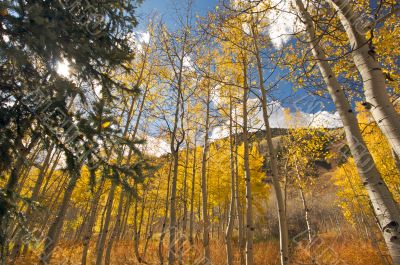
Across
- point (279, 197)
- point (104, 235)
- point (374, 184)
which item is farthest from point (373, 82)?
point (104, 235)

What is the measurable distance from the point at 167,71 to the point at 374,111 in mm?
7255

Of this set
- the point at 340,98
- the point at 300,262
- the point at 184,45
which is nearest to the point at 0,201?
the point at 340,98

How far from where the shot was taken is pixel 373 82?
97.3 inches

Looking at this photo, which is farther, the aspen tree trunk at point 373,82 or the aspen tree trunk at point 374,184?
the aspen tree trunk at point 373,82

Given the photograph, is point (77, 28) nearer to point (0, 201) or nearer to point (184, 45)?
point (0, 201)

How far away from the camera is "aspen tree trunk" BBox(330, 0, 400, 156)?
7.41 ft

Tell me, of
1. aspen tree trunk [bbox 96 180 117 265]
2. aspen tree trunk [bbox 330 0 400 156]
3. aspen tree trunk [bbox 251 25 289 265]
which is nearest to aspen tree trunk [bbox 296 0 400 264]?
aspen tree trunk [bbox 330 0 400 156]

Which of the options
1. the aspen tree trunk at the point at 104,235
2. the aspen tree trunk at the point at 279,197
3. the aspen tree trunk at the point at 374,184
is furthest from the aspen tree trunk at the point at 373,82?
the aspen tree trunk at the point at 104,235

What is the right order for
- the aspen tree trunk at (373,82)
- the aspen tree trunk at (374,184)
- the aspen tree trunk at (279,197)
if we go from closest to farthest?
the aspen tree trunk at (374,184) → the aspen tree trunk at (373,82) → the aspen tree trunk at (279,197)

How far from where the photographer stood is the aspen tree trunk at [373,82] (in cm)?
226

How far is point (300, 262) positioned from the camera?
11.7 m

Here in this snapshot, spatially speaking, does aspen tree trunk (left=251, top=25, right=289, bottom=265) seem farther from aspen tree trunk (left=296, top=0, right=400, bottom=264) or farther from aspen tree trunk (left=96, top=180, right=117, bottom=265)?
aspen tree trunk (left=96, top=180, right=117, bottom=265)

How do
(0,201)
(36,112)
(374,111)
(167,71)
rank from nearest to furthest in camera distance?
1. (374,111)
2. (0,201)
3. (36,112)
4. (167,71)

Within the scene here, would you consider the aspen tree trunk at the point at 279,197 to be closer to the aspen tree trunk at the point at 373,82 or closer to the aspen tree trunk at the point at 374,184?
the aspen tree trunk at the point at 374,184
